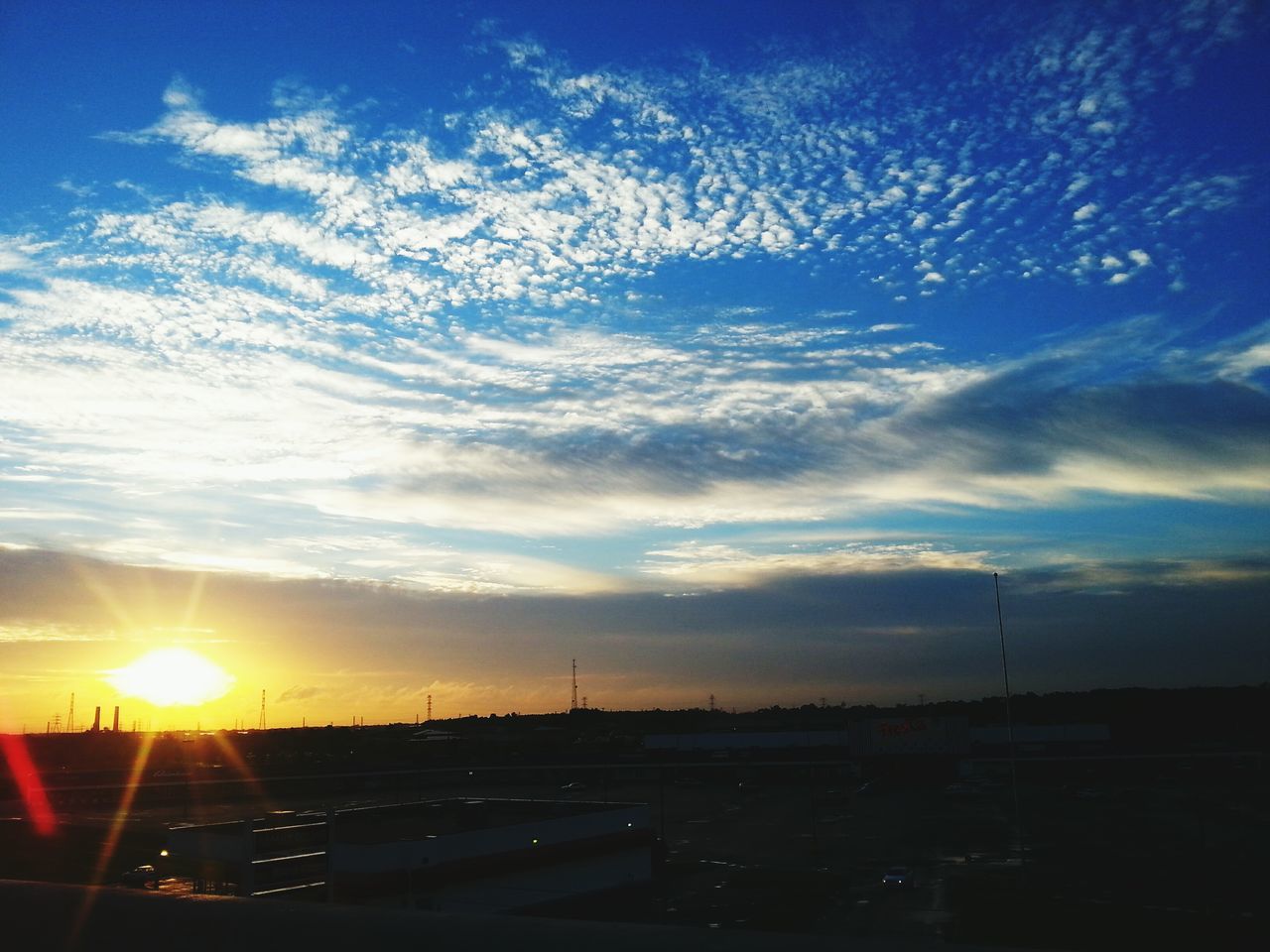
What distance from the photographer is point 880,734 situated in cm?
8656

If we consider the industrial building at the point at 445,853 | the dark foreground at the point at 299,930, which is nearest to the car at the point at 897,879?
the industrial building at the point at 445,853

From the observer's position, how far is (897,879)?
3538cm

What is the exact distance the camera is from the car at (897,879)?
35.0 metres

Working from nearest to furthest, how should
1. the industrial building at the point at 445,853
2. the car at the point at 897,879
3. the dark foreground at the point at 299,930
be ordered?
the dark foreground at the point at 299,930
the industrial building at the point at 445,853
the car at the point at 897,879

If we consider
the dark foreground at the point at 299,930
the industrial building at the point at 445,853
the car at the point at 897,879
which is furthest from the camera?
the car at the point at 897,879

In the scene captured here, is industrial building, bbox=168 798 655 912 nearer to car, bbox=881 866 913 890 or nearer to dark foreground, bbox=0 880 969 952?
car, bbox=881 866 913 890

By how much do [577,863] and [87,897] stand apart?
32.5 meters

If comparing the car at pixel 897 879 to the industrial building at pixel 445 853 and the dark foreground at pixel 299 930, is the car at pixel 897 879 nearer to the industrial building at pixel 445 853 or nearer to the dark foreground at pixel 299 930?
the industrial building at pixel 445 853

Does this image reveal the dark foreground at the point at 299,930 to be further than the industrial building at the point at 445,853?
No

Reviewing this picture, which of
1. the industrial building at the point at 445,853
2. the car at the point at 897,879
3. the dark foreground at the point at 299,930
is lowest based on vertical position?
the car at the point at 897,879

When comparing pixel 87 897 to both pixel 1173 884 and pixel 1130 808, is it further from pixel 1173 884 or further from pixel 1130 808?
pixel 1130 808

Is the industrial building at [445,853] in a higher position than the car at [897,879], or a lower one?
higher

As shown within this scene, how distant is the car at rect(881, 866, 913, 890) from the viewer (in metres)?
35.0

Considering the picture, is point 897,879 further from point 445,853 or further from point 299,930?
point 299,930
